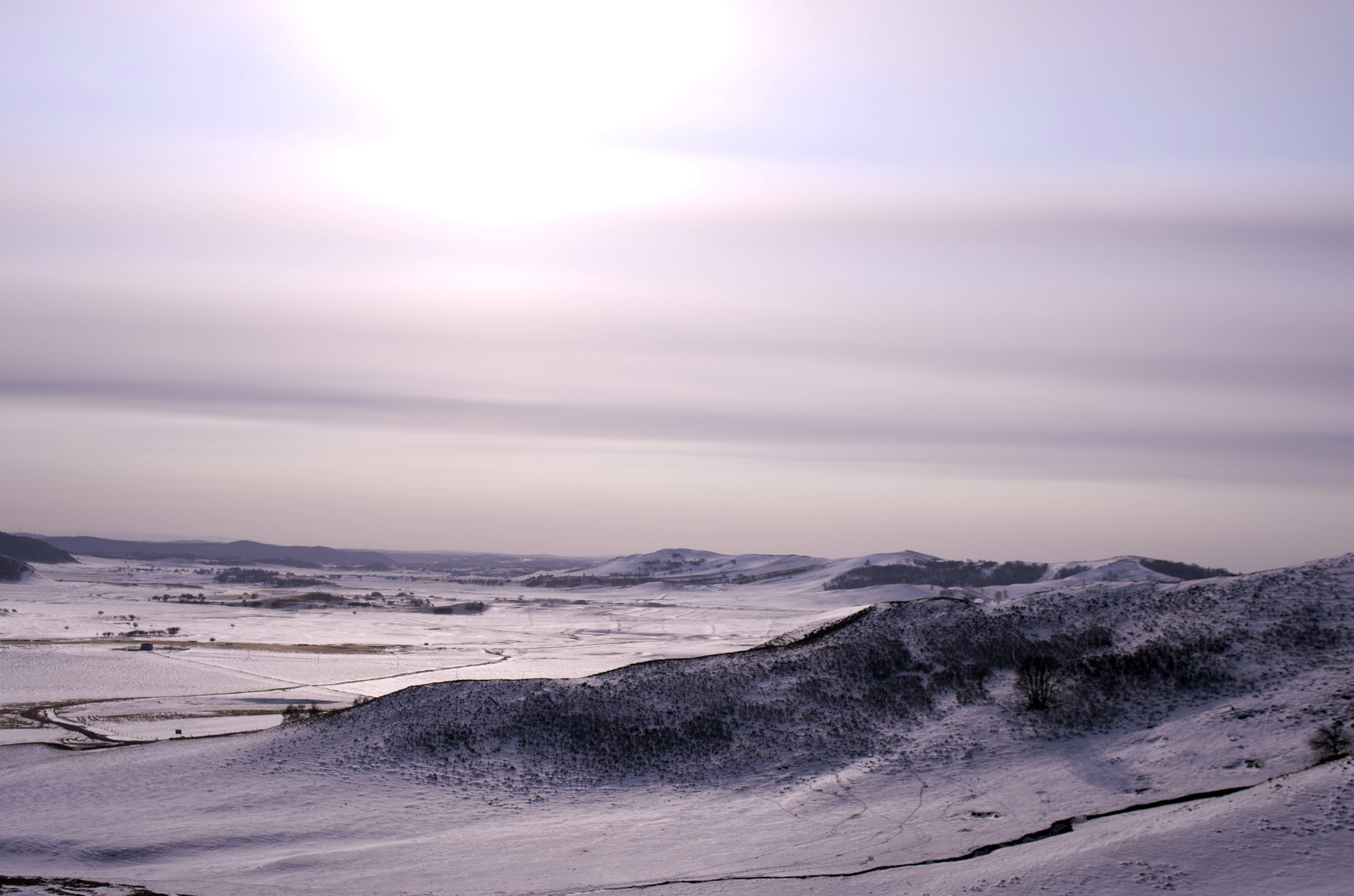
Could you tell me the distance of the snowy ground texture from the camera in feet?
50.8

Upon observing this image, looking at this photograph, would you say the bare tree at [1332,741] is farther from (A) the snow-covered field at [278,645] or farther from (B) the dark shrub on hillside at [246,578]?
(B) the dark shrub on hillside at [246,578]

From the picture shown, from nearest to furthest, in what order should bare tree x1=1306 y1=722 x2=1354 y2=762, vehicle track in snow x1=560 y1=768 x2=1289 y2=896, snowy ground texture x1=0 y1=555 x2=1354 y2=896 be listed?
snowy ground texture x1=0 y1=555 x2=1354 y2=896
vehicle track in snow x1=560 y1=768 x2=1289 y2=896
bare tree x1=1306 y1=722 x2=1354 y2=762

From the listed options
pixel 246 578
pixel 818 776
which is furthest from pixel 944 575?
pixel 818 776

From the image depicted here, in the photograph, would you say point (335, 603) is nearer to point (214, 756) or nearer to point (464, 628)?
point (464, 628)

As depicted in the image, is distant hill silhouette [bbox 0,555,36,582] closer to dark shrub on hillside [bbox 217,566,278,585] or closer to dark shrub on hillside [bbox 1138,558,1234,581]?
dark shrub on hillside [bbox 217,566,278,585]

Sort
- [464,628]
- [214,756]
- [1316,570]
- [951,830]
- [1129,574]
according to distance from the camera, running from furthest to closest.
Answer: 1. [1129,574]
2. [464,628]
3. [1316,570]
4. [214,756]
5. [951,830]

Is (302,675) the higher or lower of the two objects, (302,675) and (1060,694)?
the lower

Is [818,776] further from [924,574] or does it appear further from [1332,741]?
[924,574]

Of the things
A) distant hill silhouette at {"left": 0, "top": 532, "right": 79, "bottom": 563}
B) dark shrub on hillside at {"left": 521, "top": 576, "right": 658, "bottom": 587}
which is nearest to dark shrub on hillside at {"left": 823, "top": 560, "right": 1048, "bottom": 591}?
dark shrub on hillside at {"left": 521, "top": 576, "right": 658, "bottom": 587}

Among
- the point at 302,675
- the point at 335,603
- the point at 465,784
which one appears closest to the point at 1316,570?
the point at 465,784

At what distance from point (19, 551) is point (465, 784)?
20787 cm

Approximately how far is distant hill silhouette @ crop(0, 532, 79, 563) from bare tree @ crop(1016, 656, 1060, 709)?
211 m

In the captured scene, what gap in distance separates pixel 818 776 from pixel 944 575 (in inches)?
5330

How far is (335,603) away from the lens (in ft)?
384
